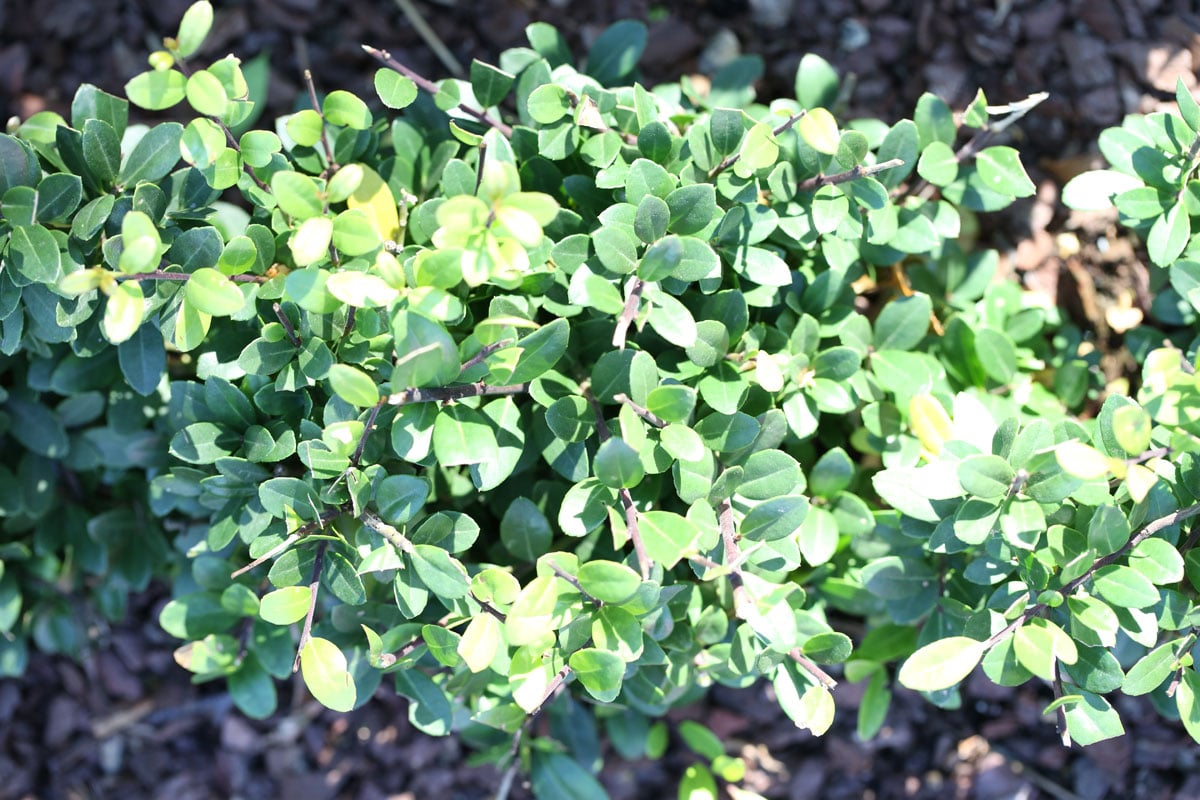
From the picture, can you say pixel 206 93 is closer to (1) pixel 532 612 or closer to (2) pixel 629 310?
(2) pixel 629 310

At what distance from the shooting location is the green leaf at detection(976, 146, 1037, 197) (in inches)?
64.6

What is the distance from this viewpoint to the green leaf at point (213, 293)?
1.35 m

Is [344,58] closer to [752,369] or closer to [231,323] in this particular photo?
[231,323]

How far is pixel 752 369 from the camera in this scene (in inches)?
62.6

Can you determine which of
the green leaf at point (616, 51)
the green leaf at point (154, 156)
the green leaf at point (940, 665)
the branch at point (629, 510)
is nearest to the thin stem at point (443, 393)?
the branch at point (629, 510)

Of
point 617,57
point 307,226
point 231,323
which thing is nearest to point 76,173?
point 231,323

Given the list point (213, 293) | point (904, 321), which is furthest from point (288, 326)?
point (904, 321)

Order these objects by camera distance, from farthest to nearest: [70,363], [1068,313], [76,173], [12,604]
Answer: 1. [1068,313]
2. [12,604]
3. [70,363]
4. [76,173]

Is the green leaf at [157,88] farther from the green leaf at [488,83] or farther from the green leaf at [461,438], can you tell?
the green leaf at [461,438]

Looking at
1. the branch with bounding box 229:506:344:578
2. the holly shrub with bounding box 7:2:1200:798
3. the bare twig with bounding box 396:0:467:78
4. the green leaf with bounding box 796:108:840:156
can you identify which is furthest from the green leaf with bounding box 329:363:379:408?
the bare twig with bounding box 396:0:467:78

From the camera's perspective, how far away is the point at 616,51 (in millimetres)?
1962

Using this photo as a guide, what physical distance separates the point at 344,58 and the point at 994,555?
196 centimetres

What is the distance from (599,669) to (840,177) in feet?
2.72

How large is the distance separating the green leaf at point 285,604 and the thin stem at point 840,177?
99 cm
